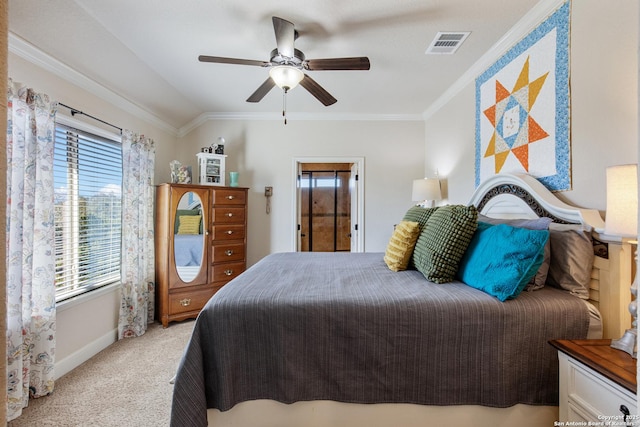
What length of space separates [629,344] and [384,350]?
0.93m

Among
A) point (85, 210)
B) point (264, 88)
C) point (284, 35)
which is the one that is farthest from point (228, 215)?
point (284, 35)

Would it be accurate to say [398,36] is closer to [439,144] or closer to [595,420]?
[439,144]

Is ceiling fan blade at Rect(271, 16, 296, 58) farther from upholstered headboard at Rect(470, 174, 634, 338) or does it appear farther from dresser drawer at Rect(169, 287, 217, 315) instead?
dresser drawer at Rect(169, 287, 217, 315)

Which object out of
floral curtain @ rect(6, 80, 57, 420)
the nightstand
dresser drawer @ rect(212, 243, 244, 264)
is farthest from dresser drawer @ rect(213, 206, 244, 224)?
the nightstand

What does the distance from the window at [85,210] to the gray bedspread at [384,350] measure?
5.70 feet

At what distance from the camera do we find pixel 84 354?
2146 mm

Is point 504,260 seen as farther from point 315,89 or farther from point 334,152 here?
point 334,152

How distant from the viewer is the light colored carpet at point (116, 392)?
1.56 metres

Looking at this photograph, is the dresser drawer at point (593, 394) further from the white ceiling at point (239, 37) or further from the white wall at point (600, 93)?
the white ceiling at point (239, 37)

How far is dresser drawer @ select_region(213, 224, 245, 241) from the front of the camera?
3080 millimetres

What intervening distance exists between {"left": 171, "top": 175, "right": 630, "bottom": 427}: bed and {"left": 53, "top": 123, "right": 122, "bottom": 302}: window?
5.73 ft

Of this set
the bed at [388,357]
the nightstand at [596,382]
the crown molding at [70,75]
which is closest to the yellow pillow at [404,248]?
the bed at [388,357]

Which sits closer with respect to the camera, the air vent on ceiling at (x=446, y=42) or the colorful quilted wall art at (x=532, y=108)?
the colorful quilted wall art at (x=532, y=108)

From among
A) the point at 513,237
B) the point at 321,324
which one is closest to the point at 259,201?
the point at 321,324
